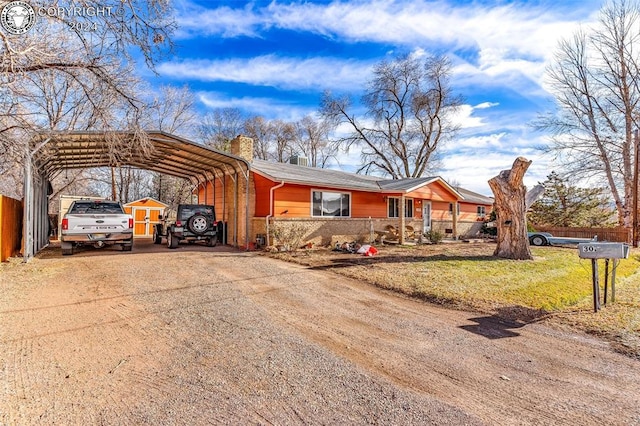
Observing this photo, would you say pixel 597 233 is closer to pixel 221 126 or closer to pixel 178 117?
pixel 178 117

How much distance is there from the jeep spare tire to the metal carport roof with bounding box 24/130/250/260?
1.66 m

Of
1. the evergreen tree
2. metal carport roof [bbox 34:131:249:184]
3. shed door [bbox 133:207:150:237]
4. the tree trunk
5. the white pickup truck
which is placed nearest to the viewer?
metal carport roof [bbox 34:131:249:184]

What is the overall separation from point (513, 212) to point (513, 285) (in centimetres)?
512

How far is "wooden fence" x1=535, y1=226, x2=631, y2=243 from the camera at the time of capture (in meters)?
18.5

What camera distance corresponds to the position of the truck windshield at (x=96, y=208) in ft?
36.9

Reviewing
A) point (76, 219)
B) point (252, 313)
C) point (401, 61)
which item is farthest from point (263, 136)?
point (252, 313)

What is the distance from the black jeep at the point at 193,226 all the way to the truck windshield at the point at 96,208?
2234 mm

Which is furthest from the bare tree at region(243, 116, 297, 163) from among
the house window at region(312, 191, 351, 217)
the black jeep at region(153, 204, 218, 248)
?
the black jeep at region(153, 204, 218, 248)

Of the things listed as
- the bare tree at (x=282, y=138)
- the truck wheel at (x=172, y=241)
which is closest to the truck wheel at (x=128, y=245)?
the truck wheel at (x=172, y=241)

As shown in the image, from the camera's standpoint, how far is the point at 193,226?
13.9m

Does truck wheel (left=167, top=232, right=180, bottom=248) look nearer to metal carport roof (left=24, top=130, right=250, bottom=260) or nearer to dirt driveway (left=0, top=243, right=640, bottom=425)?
metal carport roof (left=24, top=130, right=250, bottom=260)

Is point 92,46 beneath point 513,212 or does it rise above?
above

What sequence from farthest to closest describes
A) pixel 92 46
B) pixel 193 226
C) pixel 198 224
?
pixel 198 224
pixel 193 226
pixel 92 46

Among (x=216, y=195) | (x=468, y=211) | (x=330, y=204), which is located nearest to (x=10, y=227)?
(x=216, y=195)
